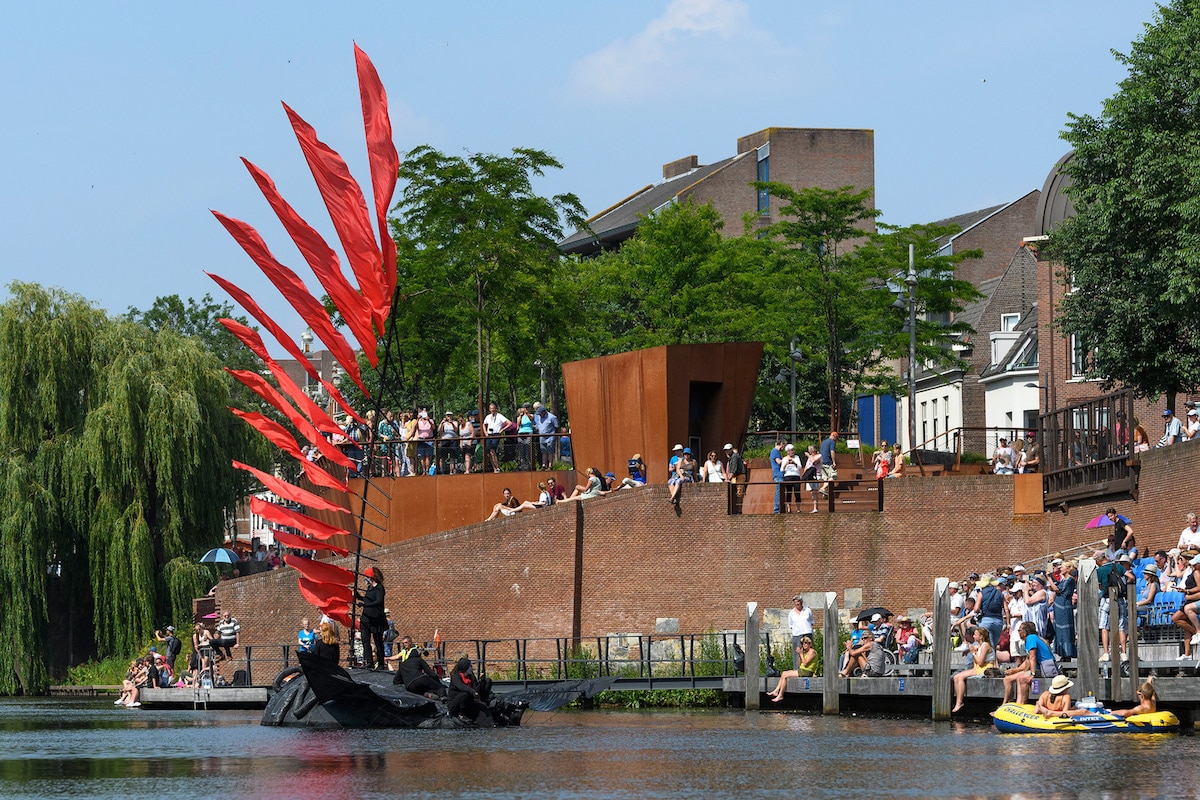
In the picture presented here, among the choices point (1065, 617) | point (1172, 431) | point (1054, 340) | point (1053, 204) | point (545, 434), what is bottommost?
point (1065, 617)

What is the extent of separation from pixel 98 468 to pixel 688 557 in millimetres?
15842

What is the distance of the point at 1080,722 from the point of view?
24844mm

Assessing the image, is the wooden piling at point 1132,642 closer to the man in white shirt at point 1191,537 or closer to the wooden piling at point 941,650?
the man in white shirt at point 1191,537

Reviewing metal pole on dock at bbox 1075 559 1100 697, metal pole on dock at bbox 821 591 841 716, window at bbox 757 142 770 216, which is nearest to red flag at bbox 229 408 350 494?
metal pole on dock at bbox 821 591 841 716

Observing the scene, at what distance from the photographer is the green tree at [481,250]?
47156 mm

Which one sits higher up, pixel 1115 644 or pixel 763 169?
pixel 763 169

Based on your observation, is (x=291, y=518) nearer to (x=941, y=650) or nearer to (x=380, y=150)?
(x=380, y=150)

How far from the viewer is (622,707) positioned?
36594mm

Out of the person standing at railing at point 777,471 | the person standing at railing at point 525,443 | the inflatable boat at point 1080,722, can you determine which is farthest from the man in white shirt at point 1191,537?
the person standing at railing at point 525,443

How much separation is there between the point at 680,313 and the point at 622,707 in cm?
2255

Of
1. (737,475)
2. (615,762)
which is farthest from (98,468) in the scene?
(615,762)

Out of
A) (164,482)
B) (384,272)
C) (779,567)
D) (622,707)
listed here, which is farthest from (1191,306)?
(164,482)

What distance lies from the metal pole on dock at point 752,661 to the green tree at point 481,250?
15.2m

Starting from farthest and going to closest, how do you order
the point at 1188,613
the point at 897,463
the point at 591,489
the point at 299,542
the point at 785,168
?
the point at 785,168 → the point at 591,489 → the point at 897,463 → the point at 299,542 → the point at 1188,613
